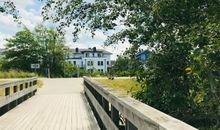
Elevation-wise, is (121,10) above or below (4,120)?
above

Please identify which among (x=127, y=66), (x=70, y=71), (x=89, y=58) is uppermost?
(x=89, y=58)

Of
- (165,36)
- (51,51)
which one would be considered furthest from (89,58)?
(165,36)

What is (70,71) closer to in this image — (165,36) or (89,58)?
(89,58)

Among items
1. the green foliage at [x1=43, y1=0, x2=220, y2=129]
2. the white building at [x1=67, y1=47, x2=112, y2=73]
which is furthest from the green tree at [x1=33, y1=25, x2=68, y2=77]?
the green foliage at [x1=43, y1=0, x2=220, y2=129]

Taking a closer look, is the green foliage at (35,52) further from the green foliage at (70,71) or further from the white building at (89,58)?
the white building at (89,58)

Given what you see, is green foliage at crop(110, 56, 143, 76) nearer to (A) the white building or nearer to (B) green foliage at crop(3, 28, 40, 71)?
(B) green foliage at crop(3, 28, 40, 71)

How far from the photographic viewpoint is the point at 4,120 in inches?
429

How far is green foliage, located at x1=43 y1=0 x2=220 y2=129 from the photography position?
9539 mm

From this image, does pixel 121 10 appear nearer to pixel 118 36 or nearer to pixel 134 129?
pixel 118 36

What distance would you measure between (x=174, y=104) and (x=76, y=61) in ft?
411

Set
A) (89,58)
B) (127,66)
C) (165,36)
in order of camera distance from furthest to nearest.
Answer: (89,58) < (127,66) < (165,36)

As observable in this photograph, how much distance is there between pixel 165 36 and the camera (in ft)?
32.5

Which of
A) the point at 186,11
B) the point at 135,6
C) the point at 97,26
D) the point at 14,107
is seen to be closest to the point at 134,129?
the point at 186,11

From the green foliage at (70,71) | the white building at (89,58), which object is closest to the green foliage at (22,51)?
the green foliage at (70,71)
